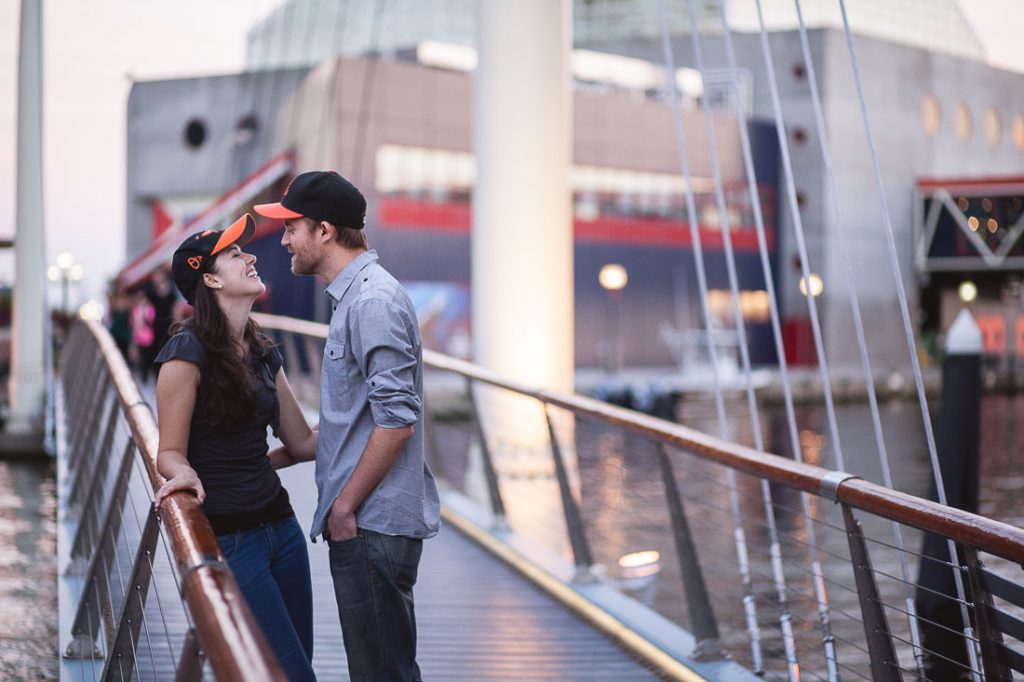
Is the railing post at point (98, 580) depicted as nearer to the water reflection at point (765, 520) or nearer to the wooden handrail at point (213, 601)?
the wooden handrail at point (213, 601)

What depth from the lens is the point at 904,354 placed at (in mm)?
45219

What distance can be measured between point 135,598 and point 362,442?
74 centimetres

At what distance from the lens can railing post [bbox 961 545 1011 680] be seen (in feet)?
9.87

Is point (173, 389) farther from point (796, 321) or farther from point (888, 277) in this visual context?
point (888, 277)

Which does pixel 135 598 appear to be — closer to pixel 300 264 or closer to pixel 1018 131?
pixel 300 264

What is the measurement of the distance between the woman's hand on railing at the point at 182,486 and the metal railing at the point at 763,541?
1.54 metres

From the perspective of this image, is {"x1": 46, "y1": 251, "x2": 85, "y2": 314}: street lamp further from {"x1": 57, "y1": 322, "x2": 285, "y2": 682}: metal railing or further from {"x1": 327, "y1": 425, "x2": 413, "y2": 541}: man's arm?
{"x1": 327, "y1": 425, "x2": 413, "y2": 541}: man's arm

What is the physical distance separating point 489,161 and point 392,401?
22.1 feet

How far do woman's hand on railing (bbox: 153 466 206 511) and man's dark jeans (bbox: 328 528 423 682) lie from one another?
318 mm

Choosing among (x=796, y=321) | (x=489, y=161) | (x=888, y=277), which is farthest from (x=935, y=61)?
(x=489, y=161)

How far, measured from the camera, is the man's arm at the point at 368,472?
2746 mm

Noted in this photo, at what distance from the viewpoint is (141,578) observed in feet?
9.96

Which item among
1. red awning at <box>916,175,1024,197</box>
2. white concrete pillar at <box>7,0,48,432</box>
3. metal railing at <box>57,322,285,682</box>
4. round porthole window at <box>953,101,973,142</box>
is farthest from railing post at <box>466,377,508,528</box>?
round porthole window at <box>953,101,973,142</box>

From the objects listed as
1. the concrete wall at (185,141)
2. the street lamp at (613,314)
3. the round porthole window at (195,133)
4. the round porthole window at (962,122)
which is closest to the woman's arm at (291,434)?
the street lamp at (613,314)
